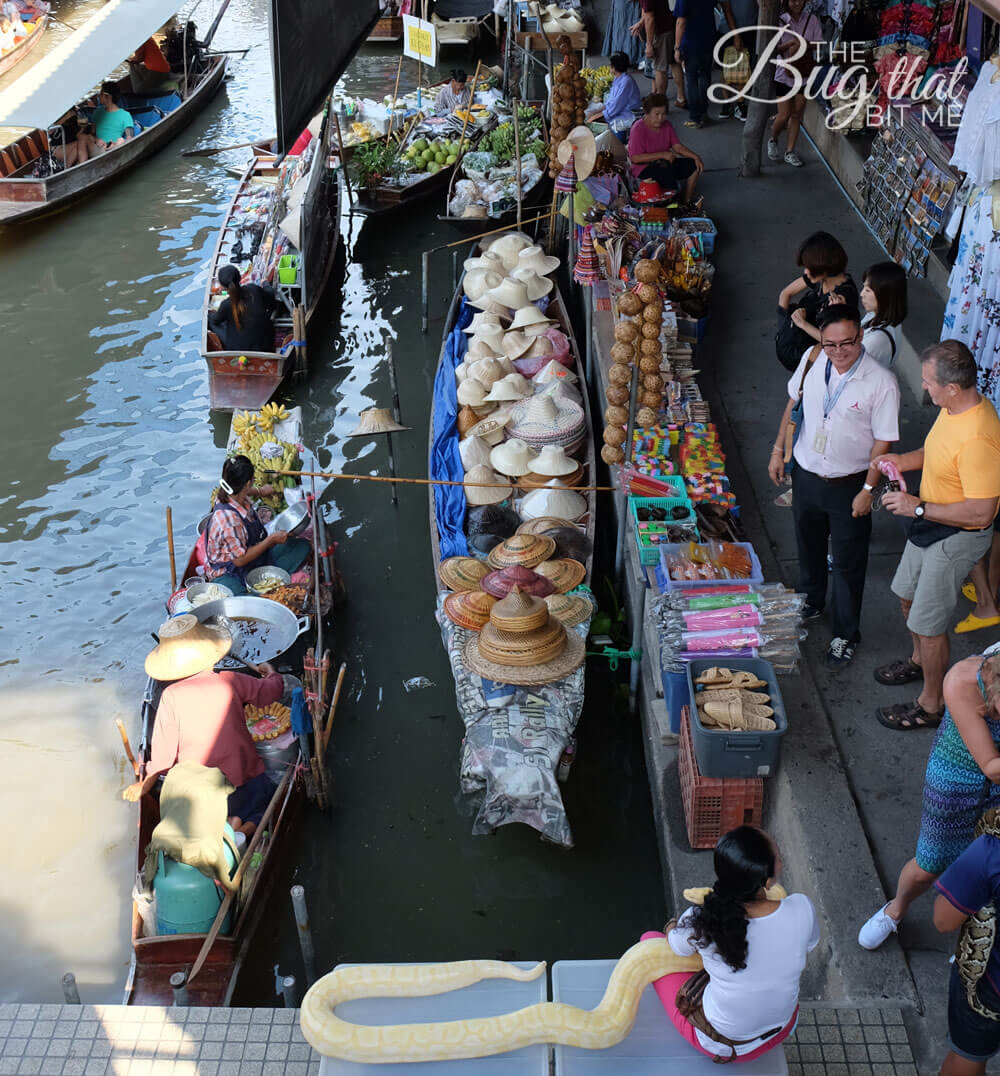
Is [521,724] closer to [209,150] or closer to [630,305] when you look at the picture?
[630,305]

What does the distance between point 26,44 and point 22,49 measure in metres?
0.30

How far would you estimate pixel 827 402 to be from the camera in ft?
16.2

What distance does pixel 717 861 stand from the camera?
9.91 feet

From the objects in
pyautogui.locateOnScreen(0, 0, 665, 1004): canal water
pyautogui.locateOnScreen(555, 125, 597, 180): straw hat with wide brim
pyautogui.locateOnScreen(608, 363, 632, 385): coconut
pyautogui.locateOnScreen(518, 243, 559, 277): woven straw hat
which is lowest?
pyautogui.locateOnScreen(0, 0, 665, 1004): canal water

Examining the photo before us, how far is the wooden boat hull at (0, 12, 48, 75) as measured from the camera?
66.8 ft

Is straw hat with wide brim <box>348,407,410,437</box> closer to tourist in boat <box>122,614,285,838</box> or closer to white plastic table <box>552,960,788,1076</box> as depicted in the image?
tourist in boat <box>122,614,285,838</box>

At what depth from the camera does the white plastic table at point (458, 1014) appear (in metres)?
3.11

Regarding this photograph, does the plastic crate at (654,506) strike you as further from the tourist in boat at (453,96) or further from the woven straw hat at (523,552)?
the tourist in boat at (453,96)

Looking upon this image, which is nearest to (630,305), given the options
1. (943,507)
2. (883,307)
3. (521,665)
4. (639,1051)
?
(883,307)

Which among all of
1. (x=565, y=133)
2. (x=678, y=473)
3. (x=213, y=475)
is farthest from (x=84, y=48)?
(x=678, y=473)

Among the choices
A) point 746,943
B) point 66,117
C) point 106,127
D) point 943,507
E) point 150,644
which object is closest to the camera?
point 746,943

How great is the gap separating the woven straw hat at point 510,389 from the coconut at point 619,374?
66.7 inches

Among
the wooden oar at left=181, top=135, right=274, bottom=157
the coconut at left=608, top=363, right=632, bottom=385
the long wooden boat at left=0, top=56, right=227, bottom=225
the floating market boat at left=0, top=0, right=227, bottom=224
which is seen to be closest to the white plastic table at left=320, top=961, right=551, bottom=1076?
the coconut at left=608, top=363, right=632, bottom=385

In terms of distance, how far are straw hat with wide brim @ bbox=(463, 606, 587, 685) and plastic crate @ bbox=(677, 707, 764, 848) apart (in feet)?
2.89
